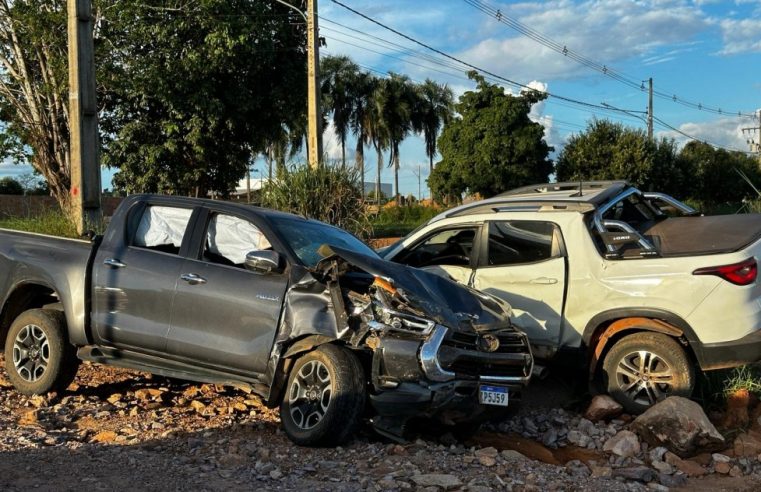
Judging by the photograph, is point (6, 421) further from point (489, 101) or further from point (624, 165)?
point (489, 101)

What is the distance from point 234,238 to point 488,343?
2289 mm

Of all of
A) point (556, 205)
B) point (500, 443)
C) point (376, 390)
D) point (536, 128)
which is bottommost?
point (500, 443)

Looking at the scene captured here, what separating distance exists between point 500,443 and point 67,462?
10.8ft

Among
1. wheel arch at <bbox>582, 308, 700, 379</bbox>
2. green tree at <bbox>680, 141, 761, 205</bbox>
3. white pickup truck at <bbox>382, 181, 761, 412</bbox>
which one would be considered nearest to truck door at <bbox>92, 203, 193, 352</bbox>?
white pickup truck at <bbox>382, 181, 761, 412</bbox>

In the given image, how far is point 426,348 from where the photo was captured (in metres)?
4.80

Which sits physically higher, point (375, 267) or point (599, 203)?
point (599, 203)

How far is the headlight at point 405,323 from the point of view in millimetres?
4906

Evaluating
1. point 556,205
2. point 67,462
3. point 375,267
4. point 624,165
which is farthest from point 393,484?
point 624,165

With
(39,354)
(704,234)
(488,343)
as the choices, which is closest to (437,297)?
(488,343)

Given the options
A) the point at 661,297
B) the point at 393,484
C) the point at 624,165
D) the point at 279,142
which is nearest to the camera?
the point at 393,484

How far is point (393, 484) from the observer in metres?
4.25

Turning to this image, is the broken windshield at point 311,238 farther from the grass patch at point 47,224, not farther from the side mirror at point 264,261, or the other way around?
the grass patch at point 47,224

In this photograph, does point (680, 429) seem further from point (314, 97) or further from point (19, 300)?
point (314, 97)

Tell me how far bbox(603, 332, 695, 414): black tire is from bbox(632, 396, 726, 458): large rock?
40 cm
